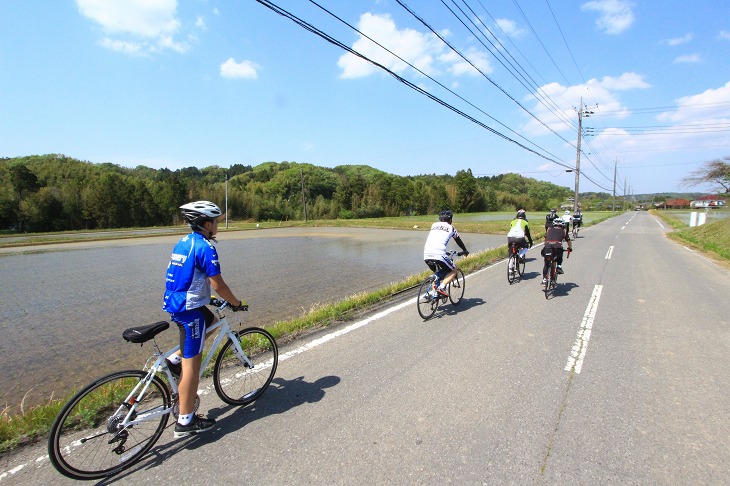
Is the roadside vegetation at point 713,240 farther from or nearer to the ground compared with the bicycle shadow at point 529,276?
farther from the ground

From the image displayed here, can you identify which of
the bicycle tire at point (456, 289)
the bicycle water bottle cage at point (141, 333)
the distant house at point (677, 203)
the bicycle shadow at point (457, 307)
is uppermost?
the distant house at point (677, 203)

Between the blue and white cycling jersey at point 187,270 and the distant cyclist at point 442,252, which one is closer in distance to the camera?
the blue and white cycling jersey at point 187,270

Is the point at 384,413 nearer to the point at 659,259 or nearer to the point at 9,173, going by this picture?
the point at 659,259

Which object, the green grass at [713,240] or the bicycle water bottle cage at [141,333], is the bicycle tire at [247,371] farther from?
the green grass at [713,240]

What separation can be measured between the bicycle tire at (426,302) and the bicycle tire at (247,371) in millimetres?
2646

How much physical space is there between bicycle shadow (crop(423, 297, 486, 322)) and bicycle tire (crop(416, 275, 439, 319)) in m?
0.09

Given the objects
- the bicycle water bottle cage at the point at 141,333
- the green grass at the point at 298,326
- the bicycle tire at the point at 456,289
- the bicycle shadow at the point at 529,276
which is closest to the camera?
the bicycle water bottle cage at the point at 141,333

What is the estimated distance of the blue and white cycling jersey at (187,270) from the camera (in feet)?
8.71

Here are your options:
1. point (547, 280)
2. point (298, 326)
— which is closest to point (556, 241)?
point (547, 280)

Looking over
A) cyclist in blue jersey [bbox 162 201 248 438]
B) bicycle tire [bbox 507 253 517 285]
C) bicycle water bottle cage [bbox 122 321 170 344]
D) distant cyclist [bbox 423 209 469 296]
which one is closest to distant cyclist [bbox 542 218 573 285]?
bicycle tire [bbox 507 253 517 285]

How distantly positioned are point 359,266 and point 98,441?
11.1 meters

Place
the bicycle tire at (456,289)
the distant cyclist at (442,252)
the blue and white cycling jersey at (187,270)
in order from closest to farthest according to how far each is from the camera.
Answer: the blue and white cycling jersey at (187,270), the distant cyclist at (442,252), the bicycle tire at (456,289)

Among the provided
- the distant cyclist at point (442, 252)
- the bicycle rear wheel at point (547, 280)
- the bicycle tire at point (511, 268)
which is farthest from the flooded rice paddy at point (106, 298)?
the bicycle rear wheel at point (547, 280)

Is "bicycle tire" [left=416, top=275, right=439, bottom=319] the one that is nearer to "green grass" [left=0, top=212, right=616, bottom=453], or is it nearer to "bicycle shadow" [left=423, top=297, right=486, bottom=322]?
"bicycle shadow" [left=423, top=297, right=486, bottom=322]
